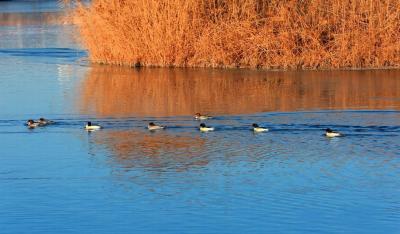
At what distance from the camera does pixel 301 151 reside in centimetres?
1656

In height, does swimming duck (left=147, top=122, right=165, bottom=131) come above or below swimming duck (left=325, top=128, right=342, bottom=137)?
above

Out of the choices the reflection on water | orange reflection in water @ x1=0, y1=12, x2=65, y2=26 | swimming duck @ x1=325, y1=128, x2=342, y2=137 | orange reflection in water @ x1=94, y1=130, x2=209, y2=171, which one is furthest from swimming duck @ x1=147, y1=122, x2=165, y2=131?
orange reflection in water @ x1=0, y1=12, x2=65, y2=26

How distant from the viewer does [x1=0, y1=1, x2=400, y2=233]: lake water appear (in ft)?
41.5

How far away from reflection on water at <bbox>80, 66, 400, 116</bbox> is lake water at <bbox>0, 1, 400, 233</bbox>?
0.15ft

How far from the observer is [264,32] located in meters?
26.4

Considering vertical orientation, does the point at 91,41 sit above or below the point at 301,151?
above

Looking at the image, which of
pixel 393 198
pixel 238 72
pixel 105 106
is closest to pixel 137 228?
pixel 393 198

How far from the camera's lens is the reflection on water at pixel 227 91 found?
21094 mm

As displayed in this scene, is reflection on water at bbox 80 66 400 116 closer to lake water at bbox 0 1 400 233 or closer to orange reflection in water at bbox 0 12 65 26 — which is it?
lake water at bbox 0 1 400 233

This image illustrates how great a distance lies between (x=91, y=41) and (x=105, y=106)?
7643 millimetres

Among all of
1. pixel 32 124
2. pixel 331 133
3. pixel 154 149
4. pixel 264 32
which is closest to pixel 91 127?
pixel 32 124

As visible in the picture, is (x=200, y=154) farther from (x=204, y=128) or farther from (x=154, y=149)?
(x=204, y=128)

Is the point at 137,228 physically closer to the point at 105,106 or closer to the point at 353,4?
the point at 105,106

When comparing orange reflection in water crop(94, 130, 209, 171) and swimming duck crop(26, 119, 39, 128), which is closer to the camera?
orange reflection in water crop(94, 130, 209, 171)
